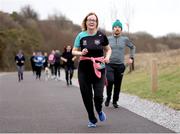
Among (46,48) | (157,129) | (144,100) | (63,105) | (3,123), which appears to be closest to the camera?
(157,129)

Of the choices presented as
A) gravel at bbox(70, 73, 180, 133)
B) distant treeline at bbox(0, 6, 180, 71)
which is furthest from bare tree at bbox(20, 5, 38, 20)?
gravel at bbox(70, 73, 180, 133)

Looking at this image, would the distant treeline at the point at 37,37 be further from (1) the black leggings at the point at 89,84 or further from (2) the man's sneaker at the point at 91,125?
(2) the man's sneaker at the point at 91,125

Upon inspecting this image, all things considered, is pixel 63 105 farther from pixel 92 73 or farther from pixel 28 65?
pixel 28 65

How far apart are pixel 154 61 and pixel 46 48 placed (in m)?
76.6

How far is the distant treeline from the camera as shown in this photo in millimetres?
66625

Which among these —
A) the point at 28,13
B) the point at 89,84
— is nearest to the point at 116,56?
the point at 89,84

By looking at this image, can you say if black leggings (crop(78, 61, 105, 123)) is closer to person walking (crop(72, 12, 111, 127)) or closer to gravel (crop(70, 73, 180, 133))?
person walking (crop(72, 12, 111, 127))

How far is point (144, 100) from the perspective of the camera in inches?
580

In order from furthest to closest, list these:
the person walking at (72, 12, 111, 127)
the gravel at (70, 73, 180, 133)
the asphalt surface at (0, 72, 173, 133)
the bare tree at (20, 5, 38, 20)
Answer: the bare tree at (20, 5, 38, 20)
the gravel at (70, 73, 180, 133)
the person walking at (72, 12, 111, 127)
the asphalt surface at (0, 72, 173, 133)

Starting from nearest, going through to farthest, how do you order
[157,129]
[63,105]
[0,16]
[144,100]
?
[157,129], [63,105], [144,100], [0,16]

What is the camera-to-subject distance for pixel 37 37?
8731cm

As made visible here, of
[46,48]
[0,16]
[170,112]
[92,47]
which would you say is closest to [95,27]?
[92,47]

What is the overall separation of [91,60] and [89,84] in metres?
0.44

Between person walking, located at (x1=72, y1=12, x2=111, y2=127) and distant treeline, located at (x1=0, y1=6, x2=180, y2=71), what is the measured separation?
46353mm
